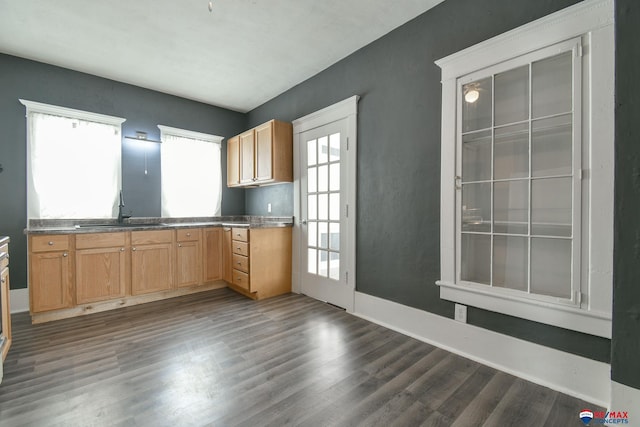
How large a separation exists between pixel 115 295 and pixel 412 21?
158 inches

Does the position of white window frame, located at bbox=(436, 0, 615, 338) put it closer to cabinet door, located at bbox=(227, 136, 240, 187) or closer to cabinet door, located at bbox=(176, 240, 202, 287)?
cabinet door, located at bbox=(176, 240, 202, 287)

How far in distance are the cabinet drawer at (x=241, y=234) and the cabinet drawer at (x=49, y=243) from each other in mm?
1637

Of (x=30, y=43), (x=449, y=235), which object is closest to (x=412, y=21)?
(x=449, y=235)

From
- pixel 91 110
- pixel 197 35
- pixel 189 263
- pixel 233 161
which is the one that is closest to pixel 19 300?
pixel 189 263

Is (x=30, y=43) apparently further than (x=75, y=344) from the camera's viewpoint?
Yes

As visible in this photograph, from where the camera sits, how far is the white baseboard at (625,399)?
132 cm

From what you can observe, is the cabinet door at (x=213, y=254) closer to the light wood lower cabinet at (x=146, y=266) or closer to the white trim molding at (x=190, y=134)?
the light wood lower cabinet at (x=146, y=266)

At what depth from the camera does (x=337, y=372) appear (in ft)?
6.06

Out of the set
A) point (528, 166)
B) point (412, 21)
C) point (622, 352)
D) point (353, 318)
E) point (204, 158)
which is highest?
point (412, 21)

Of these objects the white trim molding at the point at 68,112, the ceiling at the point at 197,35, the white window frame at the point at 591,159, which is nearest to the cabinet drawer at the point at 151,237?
the white trim molding at the point at 68,112

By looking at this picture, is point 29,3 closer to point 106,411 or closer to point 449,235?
point 106,411

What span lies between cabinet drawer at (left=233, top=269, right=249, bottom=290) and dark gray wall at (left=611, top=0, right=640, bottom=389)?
3.09 meters

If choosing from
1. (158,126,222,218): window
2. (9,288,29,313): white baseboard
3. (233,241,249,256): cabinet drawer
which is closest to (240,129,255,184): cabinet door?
(158,126,222,218): window

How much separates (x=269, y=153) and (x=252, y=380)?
261 centimetres
